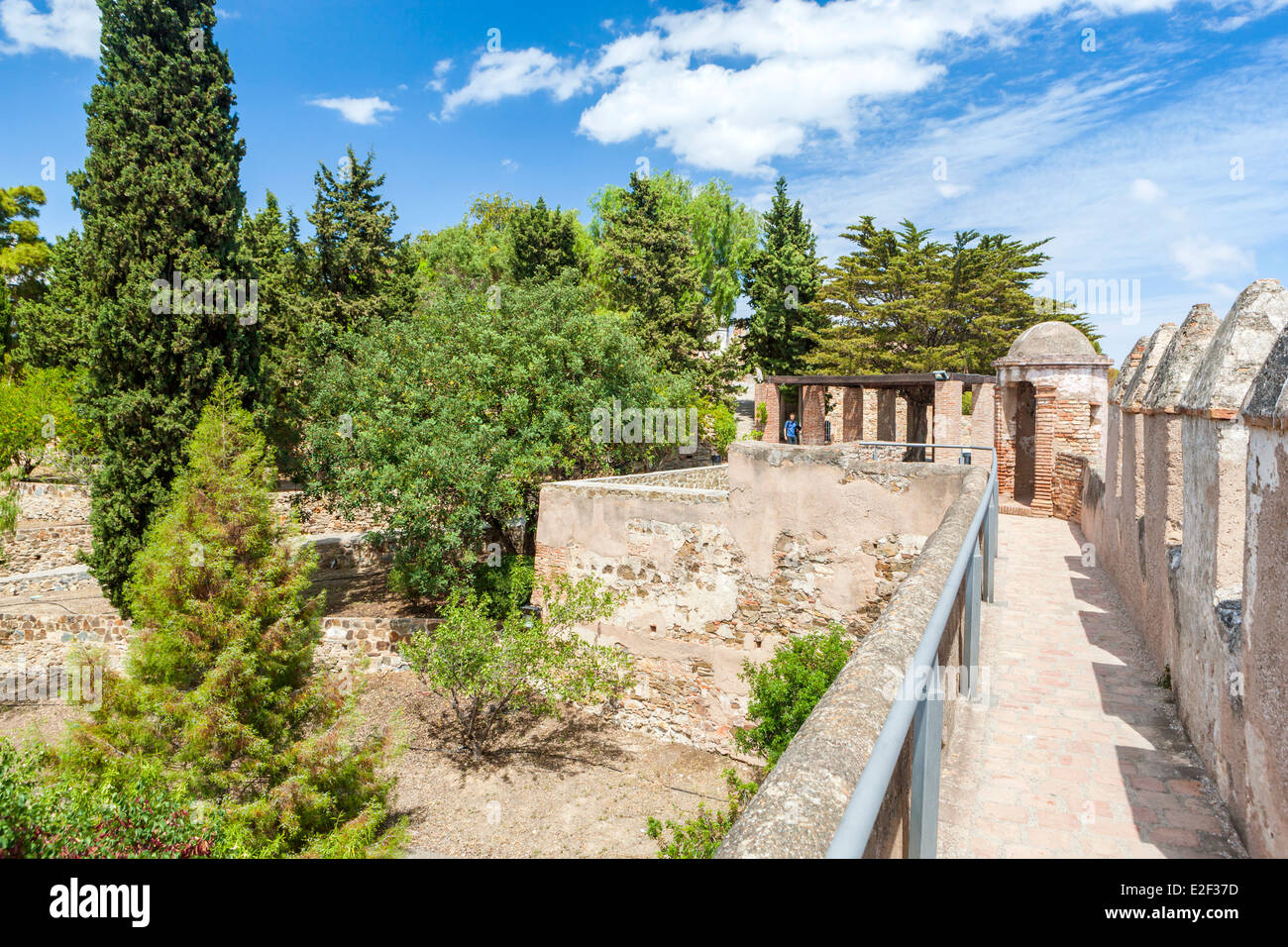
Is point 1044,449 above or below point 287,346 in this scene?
below

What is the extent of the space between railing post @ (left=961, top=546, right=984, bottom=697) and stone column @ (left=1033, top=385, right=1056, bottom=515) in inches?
472

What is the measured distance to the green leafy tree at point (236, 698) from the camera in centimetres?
940

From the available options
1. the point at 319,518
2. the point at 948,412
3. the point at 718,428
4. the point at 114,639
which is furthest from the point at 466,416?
the point at 718,428

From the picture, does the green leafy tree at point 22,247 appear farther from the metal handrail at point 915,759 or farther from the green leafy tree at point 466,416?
the metal handrail at point 915,759

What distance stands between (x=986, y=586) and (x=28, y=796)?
9.88 m

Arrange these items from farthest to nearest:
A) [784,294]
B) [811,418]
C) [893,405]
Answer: [784,294], [893,405], [811,418]

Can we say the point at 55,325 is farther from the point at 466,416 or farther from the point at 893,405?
the point at 893,405

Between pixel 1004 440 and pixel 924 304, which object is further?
pixel 924 304

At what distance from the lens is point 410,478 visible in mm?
14672

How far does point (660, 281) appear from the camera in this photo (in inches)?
1208

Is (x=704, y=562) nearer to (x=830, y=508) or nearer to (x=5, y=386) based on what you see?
(x=830, y=508)

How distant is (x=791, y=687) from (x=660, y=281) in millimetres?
23867
